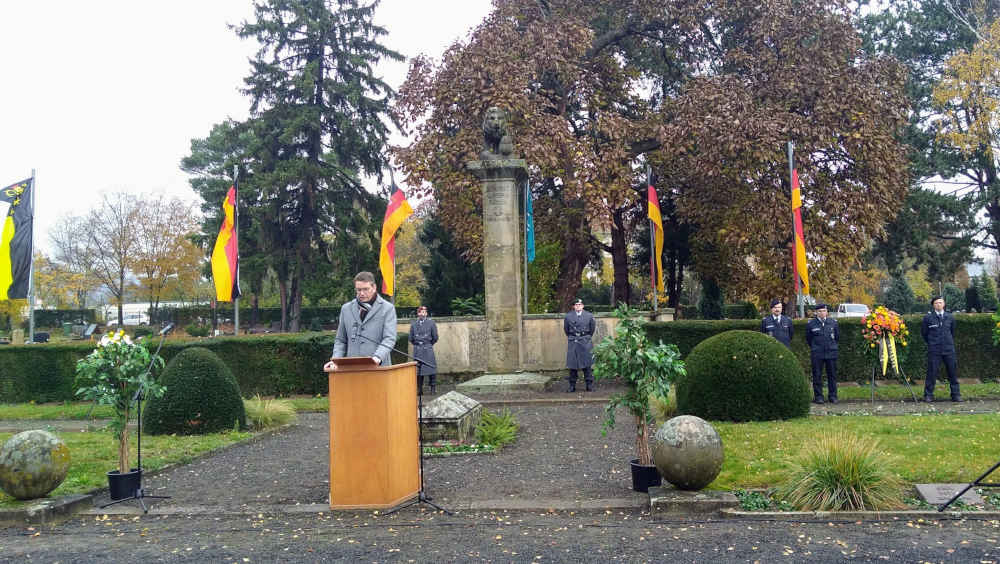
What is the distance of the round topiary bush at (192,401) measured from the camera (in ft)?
38.6

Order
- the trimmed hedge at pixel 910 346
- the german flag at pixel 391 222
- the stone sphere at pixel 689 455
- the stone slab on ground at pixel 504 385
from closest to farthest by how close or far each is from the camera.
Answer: the stone sphere at pixel 689 455, the stone slab on ground at pixel 504 385, the trimmed hedge at pixel 910 346, the german flag at pixel 391 222

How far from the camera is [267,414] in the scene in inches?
506

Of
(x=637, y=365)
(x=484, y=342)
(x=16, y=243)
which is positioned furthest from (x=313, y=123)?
(x=637, y=365)

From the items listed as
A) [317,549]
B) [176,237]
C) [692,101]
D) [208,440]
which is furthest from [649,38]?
[176,237]

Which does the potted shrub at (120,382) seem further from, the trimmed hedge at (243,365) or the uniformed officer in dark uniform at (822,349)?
the uniformed officer in dark uniform at (822,349)

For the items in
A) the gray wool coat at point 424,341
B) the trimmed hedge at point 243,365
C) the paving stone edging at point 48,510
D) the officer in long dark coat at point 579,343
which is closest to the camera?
the paving stone edging at point 48,510

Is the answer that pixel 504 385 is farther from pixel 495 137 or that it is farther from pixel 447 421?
pixel 447 421

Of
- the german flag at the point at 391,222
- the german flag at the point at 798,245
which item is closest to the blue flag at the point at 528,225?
the german flag at the point at 391,222

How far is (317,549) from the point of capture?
567 cm

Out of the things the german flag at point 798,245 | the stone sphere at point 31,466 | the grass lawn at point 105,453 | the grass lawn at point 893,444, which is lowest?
the grass lawn at point 105,453

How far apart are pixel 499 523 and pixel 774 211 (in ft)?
55.9

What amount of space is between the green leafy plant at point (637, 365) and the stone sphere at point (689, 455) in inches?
14.2

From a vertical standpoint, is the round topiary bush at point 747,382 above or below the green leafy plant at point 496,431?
above

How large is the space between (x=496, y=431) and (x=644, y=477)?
3.43 m
